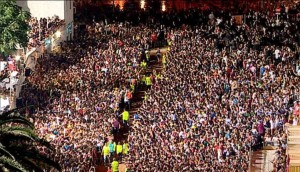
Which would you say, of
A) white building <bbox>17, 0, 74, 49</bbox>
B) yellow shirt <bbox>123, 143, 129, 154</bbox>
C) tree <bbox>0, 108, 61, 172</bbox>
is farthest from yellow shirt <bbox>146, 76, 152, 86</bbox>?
tree <bbox>0, 108, 61, 172</bbox>

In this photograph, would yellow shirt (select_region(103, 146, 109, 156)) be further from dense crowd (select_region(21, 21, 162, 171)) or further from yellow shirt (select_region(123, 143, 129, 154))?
yellow shirt (select_region(123, 143, 129, 154))

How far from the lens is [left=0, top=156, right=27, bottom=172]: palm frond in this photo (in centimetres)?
3069

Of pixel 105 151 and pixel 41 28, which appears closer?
pixel 105 151

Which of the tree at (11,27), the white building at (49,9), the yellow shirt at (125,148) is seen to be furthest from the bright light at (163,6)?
the yellow shirt at (125,148)

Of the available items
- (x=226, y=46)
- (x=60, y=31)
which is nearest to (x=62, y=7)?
(x=60, y=31)

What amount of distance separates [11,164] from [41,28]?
42.0 meters

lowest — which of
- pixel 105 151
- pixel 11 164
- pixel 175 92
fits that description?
pixel 105 151

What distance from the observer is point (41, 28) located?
72125 millimetres

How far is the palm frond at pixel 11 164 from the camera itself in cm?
3069

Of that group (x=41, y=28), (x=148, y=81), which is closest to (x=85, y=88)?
(x=148, y=81)

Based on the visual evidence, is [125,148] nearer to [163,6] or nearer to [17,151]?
[17,151]

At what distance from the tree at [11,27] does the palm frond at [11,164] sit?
36.9 meters

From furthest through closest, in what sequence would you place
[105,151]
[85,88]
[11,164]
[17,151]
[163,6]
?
A: 1. [163,6]
2. [85,88]
3. [105,151]
4. [17,151]
5. [11,164]

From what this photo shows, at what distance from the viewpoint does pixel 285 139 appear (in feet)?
168
